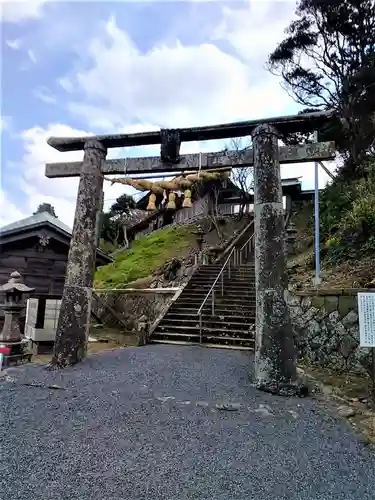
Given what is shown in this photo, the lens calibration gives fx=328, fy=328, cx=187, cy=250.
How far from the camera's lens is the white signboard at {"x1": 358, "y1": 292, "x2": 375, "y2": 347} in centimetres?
477

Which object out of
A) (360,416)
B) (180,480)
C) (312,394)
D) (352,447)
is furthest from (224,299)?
(180,480)

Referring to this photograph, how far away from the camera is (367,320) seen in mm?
4844

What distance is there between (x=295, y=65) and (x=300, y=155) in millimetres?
14738

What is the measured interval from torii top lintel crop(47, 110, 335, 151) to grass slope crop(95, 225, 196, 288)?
13291 millimetres

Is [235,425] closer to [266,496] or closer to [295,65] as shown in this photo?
[266,496]

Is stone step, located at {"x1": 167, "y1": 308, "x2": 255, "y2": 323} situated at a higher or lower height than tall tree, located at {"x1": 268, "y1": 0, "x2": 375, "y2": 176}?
lower

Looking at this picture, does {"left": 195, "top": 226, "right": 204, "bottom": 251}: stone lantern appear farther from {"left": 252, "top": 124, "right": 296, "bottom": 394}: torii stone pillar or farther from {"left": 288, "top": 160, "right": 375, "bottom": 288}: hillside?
{"left": 252, "top": 124, "right": 296, "bottom": 394}: torii stone pillar

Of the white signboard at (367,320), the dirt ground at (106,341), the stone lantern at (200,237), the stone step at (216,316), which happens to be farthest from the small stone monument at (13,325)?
the stone lantern at (200,237)

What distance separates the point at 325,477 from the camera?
3.09 meters

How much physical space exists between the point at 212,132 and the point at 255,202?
186 centimetres

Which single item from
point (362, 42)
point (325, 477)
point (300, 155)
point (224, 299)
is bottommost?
point (325, 477)

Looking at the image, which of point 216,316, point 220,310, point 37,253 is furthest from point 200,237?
point 37,253

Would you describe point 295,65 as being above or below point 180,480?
above

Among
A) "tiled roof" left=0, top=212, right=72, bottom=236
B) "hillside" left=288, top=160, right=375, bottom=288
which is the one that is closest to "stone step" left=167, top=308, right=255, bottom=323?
"hillside" left=288, top=160, right=375, bottom=288
